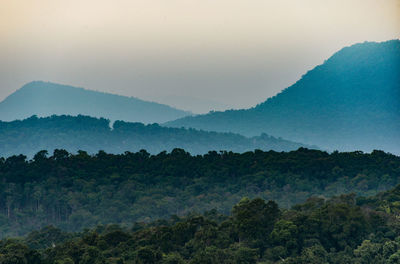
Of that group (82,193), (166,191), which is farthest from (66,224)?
(166,191)

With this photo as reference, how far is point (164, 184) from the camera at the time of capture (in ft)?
257

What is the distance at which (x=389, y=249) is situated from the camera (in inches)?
1535

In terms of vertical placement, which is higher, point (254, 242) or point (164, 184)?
point (164, 184)

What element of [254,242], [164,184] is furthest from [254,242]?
[164,184]

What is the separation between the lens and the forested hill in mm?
38219

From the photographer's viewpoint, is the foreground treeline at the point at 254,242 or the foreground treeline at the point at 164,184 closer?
the foreground treeline at the point at 254,242

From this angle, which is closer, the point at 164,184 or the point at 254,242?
the point at 254,242

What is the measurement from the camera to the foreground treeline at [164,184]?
7181 centimetres

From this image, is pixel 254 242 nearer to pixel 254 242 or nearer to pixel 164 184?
pixel 254 242

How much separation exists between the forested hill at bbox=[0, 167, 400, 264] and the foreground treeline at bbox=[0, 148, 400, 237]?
84.7 ft

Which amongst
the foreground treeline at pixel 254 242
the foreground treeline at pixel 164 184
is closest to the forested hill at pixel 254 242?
the foreground treeline at pixel 254 242

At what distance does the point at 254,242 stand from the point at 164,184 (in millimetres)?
37857

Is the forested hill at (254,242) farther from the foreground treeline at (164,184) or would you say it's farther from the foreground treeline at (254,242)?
the foreground treeline at (164,184)

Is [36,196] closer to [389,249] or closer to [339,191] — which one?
[339,191]
